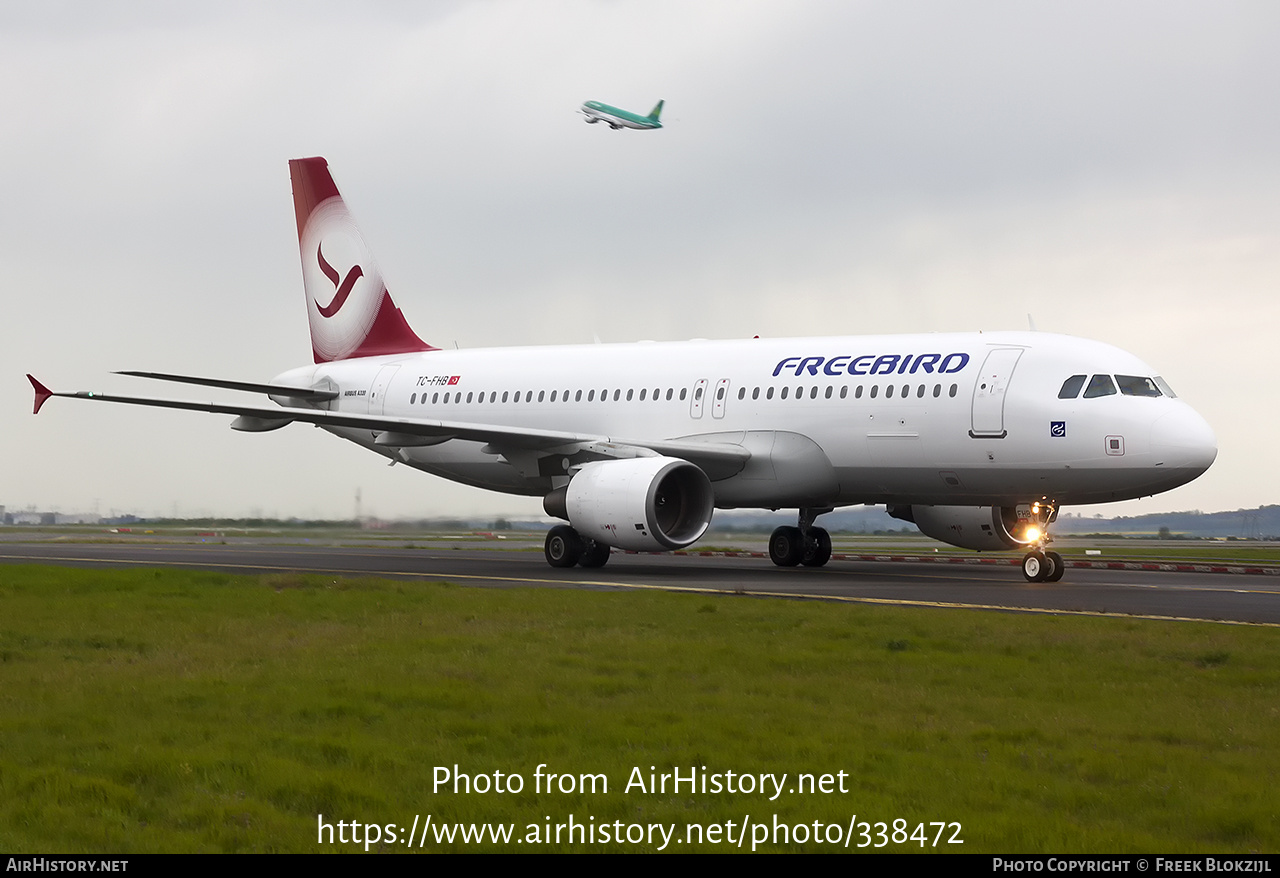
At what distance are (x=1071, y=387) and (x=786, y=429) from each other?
521 centimetres

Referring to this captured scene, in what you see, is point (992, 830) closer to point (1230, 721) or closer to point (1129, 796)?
point (1129, 796)

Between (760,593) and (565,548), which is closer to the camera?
(760,593)

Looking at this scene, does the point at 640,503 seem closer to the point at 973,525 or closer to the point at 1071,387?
the point at 1071,387

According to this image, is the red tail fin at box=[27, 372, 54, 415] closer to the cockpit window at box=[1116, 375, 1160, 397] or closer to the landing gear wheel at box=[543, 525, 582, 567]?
the landing gear wheel at box=[543, 525, 582, 567]

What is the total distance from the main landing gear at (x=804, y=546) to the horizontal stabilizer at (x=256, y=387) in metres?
11.7

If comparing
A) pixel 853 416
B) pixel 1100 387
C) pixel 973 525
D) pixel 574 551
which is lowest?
pixel 574 551

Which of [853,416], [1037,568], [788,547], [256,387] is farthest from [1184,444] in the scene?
[256,387]

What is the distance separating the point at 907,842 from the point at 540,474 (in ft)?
68.0

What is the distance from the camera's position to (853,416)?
2367 centimetres

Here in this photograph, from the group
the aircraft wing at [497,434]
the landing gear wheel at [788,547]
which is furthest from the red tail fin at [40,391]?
the landing gear wheel at [788,547]

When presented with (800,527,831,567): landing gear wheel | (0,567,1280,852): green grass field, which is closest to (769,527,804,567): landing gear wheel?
(800,527,831,567): landing gear wheel

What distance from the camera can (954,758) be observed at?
25.2ft

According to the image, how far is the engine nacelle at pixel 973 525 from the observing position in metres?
26.6

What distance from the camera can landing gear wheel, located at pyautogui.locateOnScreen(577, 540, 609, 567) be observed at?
83.8 ft
